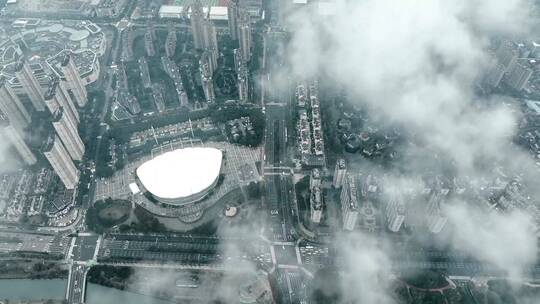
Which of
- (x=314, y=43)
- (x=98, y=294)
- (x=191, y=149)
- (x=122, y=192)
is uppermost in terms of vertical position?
(x=314, y=43)

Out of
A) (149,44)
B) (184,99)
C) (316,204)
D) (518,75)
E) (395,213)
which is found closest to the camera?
(395,213)

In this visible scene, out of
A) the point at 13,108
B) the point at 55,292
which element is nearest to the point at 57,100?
the point at 13,108

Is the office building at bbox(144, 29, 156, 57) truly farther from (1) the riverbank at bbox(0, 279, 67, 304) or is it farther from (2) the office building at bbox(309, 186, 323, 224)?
(1) the riverbank at bbox(0, 279, 67, 304)

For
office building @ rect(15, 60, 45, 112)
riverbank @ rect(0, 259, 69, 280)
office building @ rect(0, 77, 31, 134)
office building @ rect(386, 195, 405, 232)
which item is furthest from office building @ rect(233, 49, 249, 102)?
riverbank @ rect(0, 259, 69, 280)

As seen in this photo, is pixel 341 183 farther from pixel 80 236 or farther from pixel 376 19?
pixel 376 19

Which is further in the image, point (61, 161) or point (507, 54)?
point (507, 54)

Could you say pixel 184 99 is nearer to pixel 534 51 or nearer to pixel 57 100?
pixel 57 100

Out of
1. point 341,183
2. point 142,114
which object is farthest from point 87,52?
point 341,183
